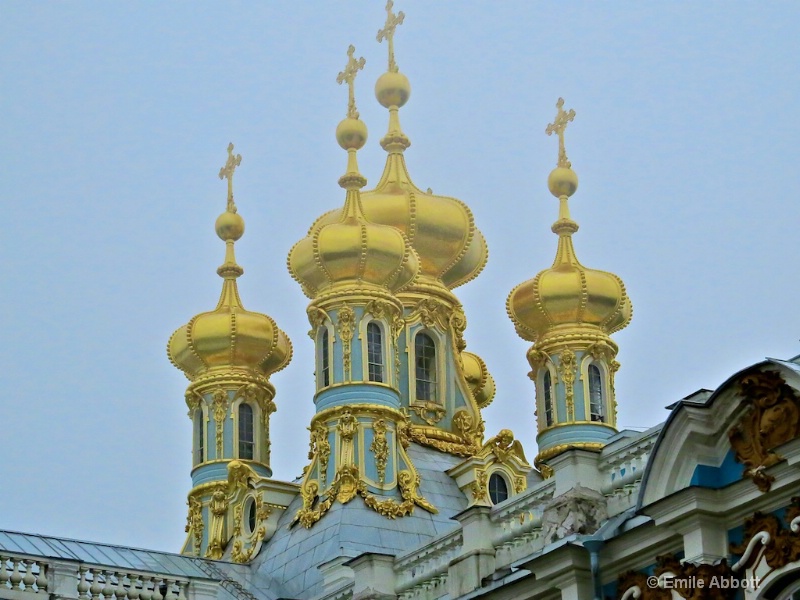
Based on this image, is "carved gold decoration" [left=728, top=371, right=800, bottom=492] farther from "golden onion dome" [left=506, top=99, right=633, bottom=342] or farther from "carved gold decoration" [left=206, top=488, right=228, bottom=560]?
"golden onion dome" [left=506, top=99, right=633, bottom=342]

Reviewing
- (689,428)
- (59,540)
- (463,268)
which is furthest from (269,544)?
(689,428)

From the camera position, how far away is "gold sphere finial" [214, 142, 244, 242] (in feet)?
139

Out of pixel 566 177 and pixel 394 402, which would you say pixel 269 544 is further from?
pixel 566 177

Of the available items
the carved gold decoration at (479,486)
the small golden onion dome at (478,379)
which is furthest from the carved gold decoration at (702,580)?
the small golden onion dome at (478,379)

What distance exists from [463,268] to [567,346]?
2867 mm

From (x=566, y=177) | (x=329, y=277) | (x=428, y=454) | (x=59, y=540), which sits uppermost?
(x=566, y=177)

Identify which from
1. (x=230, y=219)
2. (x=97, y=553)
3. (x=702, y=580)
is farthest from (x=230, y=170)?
(x=702, y=580)

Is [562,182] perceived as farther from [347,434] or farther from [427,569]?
[427,569]

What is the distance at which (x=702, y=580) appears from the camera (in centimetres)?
2217

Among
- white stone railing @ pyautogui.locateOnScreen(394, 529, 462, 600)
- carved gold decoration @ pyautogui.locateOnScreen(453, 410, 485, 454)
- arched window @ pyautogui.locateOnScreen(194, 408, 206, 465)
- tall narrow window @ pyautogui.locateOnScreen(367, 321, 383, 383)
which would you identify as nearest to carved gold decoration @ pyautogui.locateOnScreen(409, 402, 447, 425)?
carved gold decoration @ pyautogui.locateOnScreen(453, 410, 485, 454)

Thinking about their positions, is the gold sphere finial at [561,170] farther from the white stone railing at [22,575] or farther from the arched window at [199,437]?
the white stone railing at [22,575]

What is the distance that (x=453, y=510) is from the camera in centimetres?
3638

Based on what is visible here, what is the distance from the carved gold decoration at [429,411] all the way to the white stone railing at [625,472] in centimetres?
1459

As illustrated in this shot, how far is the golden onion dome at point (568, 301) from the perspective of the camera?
40.7 m
